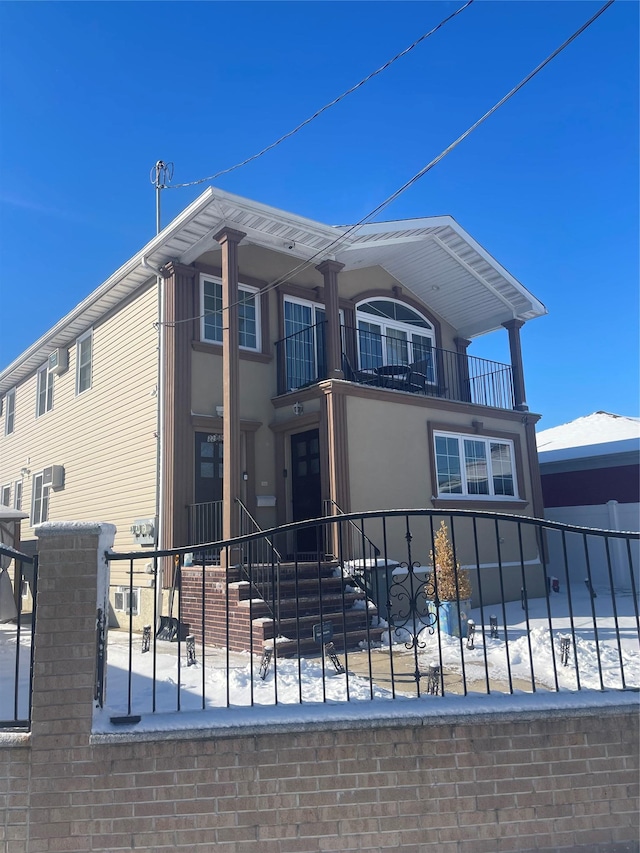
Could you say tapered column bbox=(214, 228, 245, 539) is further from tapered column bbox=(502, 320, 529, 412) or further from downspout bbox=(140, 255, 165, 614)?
tapered column bbox=(502, 320, 529, 412)

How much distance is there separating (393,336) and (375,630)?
7.63 m

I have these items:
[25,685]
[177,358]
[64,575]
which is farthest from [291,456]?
[64,575]

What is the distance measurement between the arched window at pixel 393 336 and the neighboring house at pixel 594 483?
5.65 metres

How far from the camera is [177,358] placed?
10742 millimetres

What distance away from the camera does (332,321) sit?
37.1 feet

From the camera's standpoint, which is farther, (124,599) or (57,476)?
(57,476)

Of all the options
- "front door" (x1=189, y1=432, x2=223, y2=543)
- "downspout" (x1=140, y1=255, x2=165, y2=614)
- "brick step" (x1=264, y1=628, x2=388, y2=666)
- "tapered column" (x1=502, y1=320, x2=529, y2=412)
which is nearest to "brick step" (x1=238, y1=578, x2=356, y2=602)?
"brick step" (x1=264, y1=628, x2=388, y2=666)

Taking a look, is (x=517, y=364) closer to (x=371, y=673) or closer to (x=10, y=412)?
(x=371, y=673)

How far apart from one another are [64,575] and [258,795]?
5.39 feet

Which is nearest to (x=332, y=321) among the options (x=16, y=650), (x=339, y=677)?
(x=339, y=677)

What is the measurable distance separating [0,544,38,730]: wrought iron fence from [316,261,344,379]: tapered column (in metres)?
5.82

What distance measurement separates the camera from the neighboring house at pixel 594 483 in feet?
52.5

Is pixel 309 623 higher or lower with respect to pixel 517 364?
lower

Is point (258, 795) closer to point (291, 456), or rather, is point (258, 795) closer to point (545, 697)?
point (545, 697)
